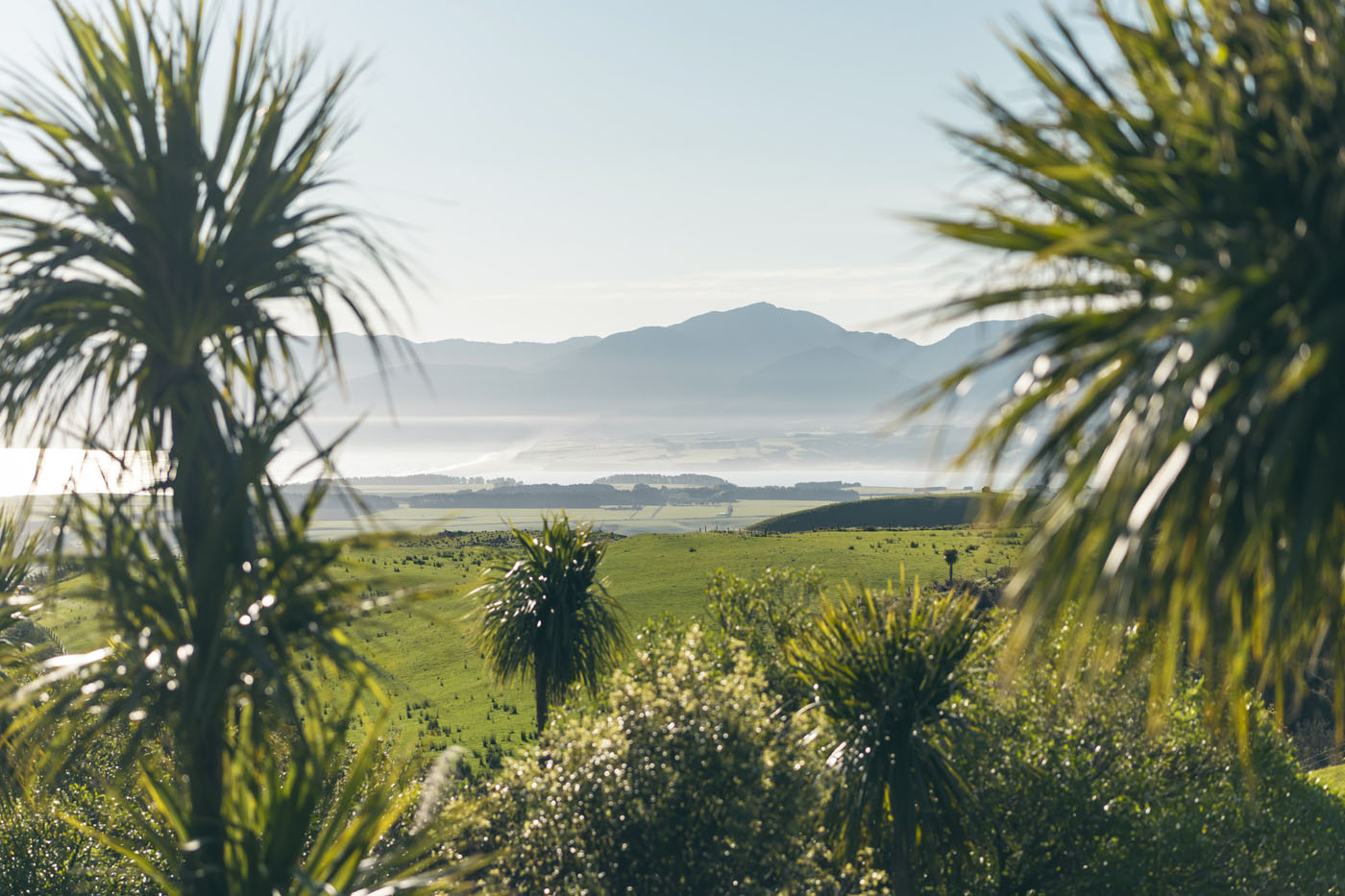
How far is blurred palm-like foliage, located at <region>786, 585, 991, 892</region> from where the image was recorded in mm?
16375

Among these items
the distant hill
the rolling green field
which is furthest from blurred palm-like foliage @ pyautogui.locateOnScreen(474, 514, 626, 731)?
the distant hill

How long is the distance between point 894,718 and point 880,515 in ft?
468

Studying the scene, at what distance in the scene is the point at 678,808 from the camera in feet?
46.9

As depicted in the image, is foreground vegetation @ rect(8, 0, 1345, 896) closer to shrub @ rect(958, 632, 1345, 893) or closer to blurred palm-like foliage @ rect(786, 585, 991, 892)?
blurred palm-like foliage @ rect(786, 585, 991, 892)

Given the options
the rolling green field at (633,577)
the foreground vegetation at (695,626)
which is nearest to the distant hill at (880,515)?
the rolling green field at (633,577)

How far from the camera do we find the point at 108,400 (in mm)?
8711

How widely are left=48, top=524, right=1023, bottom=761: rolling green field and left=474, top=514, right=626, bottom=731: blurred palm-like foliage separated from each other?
1616 cm

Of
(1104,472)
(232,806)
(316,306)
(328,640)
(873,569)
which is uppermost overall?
(316,306)

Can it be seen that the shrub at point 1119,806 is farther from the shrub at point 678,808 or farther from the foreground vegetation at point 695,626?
the shrub at point 678,808

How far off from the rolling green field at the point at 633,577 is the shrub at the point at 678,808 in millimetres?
31592

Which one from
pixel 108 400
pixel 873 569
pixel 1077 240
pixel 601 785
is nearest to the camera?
pixel 1077 240

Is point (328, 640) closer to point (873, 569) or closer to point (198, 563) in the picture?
point (198, 563)

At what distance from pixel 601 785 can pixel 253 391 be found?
27.6 feet

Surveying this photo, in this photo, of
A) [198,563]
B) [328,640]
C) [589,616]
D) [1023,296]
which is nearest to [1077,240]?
[1023,296]
